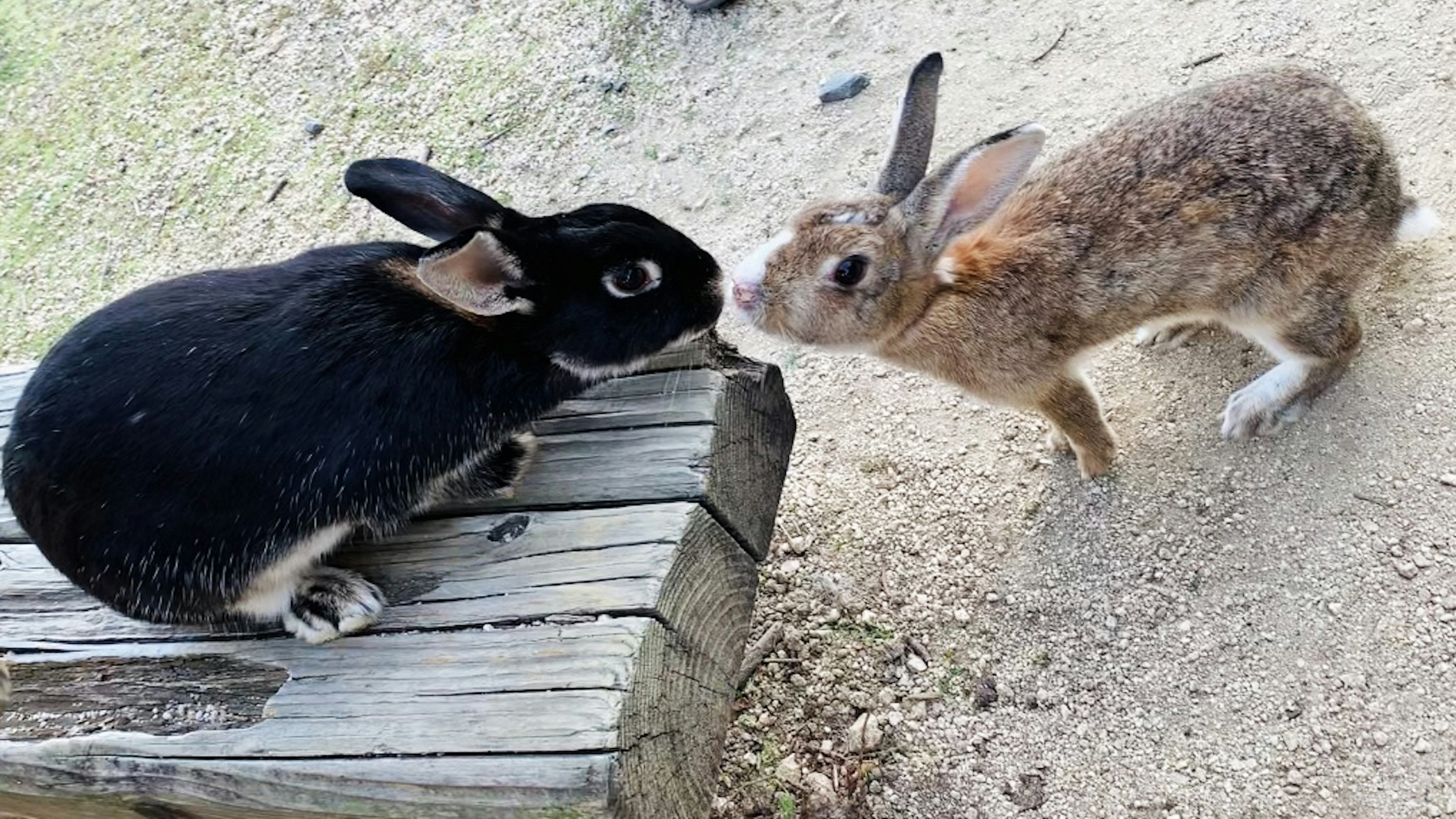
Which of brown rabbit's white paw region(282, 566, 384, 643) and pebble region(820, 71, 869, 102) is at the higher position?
brown rabbit's white paw region(282, 566, 384, 643)

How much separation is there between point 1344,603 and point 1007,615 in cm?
99

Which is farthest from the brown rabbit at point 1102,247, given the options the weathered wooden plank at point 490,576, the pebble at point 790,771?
the pebble at point 790,771

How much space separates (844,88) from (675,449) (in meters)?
3.17

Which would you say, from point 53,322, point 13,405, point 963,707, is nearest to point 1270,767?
point 963,707

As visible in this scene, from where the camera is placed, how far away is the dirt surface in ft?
10.7

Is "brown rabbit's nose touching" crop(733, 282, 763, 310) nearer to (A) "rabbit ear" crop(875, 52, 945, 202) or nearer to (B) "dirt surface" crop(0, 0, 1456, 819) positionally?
(A) "rabbit ear" crop(875, 52, 945, 202)

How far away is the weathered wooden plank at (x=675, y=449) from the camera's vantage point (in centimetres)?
286

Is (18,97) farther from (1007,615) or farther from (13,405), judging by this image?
(1007,615)

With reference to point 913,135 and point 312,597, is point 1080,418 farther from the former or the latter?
point 312,597

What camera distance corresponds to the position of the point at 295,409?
267 cm

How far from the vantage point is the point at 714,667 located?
2.74m

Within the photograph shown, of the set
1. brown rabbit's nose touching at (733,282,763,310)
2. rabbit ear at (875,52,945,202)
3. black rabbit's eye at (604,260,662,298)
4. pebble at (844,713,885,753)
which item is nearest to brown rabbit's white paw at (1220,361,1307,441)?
rabbit ear at (875,52,945,202)

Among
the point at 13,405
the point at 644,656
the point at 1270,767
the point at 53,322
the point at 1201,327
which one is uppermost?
the point at 13,405

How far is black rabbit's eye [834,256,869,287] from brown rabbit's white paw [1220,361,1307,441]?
1.42 meters
